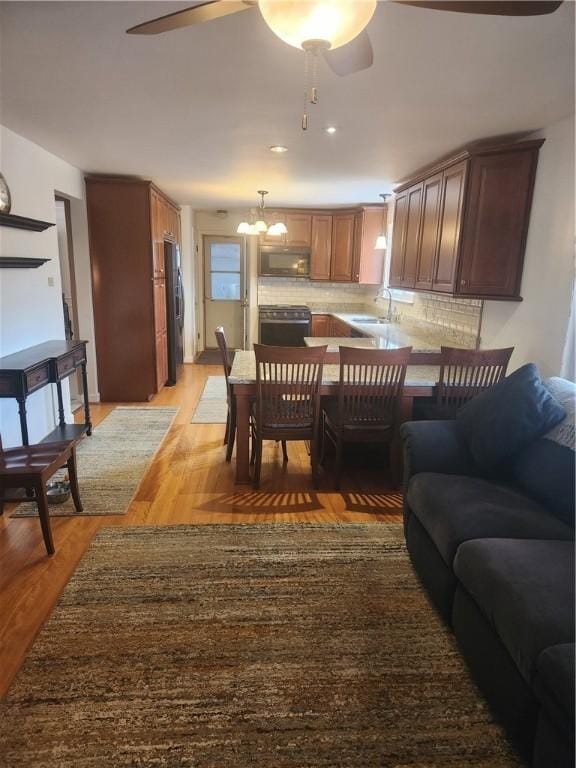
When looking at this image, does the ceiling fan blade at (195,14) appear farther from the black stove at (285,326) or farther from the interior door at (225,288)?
the interior door at (225,288)

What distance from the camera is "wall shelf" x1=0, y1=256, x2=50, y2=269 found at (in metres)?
2.97

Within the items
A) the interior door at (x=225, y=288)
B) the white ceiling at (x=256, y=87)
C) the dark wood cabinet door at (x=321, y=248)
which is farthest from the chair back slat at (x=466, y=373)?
the interior door at (x=225, y=288)

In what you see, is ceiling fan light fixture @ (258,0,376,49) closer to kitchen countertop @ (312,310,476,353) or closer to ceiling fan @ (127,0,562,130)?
ceiling fan @ (127,0,562,130)

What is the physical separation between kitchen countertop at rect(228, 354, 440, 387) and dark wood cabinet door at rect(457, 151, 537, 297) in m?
0.65

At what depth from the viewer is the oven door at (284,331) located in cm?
675

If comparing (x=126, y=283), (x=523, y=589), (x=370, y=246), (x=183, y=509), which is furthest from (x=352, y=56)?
(x=370, y=246)

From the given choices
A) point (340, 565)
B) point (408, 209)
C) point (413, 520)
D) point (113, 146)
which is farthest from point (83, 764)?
point (408, 209)

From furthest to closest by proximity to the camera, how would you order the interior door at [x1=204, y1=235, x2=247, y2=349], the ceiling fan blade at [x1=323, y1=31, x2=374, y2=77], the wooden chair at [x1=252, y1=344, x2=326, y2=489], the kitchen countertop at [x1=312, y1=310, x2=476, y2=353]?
the interior door at [x1=204, y1=235, x2=247, y2=349], the kitchen countertop at [x1=312, y1=310, x2=476, y2=353], the wooden chair at [x1=252, y1=344, x2=326, y2=489], the ceiling fan blade at [x1=323, y1=31, x2=374, y2=77]

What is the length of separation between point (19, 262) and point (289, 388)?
2031 millimetres

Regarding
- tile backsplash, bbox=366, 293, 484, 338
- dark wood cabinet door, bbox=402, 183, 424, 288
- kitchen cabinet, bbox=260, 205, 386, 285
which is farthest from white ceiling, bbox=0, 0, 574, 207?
kitchen cabinet, bbox=260, 205, 386, 285

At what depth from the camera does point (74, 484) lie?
2.72 m

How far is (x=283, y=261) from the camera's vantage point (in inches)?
266

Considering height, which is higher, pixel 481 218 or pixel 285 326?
pixel 481 218

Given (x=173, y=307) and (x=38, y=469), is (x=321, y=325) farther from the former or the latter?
(x=38, y=469)
